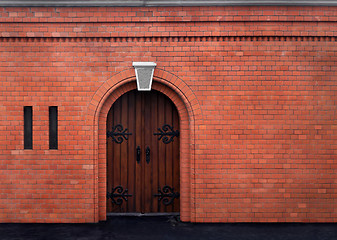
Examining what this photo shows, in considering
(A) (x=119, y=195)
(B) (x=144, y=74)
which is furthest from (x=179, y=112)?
(A) (x=119, y=195)

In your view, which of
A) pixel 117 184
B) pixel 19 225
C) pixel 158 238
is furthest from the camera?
pixel 117 184

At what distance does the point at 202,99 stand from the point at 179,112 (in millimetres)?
504

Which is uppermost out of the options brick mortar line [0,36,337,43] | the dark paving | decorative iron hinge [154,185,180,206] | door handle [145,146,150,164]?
brick mortar line [0,36,337,43]

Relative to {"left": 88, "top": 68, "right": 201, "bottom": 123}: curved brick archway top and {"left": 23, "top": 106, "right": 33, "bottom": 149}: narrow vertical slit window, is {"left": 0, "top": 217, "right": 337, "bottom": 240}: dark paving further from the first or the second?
{"left": 88, "top": 68, "right": 201, "bottom": 123}: curved brick archway top

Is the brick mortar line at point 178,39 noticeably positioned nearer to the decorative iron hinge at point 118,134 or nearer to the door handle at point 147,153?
the decorative iron hinge at point 118,134

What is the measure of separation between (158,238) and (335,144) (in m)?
3.63

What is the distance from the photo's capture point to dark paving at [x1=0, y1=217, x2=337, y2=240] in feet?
15.3

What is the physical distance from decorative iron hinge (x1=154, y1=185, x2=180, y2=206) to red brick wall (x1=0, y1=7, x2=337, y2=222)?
1.58 ft

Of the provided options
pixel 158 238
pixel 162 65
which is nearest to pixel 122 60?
pixel 162 65

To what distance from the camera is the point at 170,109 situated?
Answer: 564 cm

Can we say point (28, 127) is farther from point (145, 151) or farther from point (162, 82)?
point (162, 82)

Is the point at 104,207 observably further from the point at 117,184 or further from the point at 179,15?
the point at 179,15

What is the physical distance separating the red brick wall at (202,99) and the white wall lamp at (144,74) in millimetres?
146

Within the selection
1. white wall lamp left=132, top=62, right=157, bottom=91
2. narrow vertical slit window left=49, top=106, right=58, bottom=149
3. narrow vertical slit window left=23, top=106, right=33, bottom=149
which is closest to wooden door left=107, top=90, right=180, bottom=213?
white wall lamp left=132, top=62, right=157, bottom=91
